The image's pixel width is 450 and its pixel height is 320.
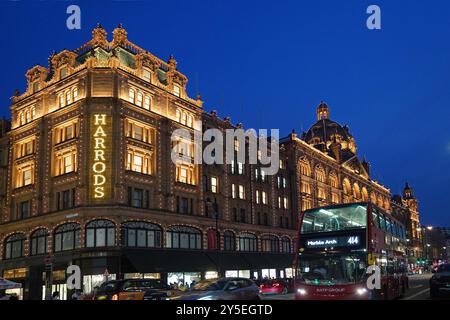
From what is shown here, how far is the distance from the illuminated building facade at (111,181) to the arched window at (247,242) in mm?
349

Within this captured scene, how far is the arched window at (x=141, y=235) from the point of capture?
44031 mm

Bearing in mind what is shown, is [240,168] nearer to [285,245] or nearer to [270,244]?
[270,244]

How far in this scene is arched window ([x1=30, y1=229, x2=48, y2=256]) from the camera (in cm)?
4694

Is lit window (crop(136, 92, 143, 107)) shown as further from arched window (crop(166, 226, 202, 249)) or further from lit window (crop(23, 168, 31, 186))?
lit window (crop(23, 168, 31, 186))

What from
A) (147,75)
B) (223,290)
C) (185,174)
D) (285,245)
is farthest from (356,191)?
(223,290)

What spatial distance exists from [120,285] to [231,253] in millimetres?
31520

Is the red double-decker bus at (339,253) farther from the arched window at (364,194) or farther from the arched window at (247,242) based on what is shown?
the arched window at (364,194)

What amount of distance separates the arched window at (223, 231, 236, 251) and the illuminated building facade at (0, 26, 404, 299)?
4.6 inches

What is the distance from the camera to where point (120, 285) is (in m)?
25.4

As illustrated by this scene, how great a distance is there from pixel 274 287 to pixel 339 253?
2258 centimetres

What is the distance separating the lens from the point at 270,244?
2576 inches

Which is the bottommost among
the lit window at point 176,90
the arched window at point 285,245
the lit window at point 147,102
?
the arched window at point 285,245

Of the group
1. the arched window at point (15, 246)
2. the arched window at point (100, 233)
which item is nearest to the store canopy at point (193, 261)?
the arched window at point (100, 233)
